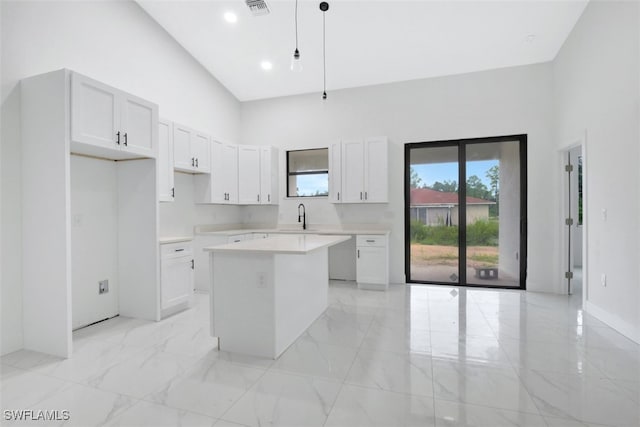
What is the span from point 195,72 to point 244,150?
1389 millimetres

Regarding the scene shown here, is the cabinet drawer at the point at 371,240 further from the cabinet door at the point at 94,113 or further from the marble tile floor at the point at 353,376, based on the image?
the cabinet door at the point at 94,113

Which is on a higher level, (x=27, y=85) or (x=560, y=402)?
(x=27, y=85)

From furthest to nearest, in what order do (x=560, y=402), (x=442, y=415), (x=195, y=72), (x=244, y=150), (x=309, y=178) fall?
(x=309, y=178) → (x=244, y=150) → (x=195, y=72) → (x=560, y=402) → (x=442, y=415)

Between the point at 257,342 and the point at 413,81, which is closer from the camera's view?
the point at 257,342

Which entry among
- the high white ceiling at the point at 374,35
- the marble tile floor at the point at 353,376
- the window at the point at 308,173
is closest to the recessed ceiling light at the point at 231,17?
the high white ceiling at the point at 374,35

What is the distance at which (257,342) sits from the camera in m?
2.41

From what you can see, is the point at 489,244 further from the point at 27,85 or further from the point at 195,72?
the point at 27,85

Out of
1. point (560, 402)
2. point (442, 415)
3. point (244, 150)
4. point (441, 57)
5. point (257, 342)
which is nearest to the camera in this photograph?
point (442, 415)

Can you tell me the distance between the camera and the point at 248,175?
5195 millimetres

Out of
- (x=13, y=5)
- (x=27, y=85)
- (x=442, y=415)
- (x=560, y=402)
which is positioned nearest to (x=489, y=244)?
(x=560, y=402)

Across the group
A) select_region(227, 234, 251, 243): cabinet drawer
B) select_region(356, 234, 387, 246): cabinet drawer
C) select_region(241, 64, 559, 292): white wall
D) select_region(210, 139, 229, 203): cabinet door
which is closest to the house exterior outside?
select_region(241, 64, 559, 292): white wall

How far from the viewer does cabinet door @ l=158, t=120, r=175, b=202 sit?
3678 mm

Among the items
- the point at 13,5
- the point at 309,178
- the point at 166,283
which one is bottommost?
the point at 166,283

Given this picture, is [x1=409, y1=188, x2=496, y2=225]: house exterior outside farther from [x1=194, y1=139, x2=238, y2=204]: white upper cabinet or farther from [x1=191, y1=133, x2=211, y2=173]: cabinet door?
[x1=191, y1=133, x2=211, y2=173]: cabinet door
